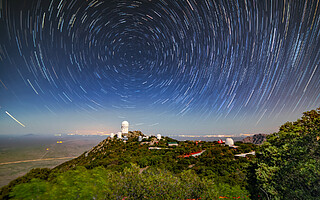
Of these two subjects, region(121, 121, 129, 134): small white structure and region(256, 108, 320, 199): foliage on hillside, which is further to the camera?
region(121, 121, 129, 134): small white structure

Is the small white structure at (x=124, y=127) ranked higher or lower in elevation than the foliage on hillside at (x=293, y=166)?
higher

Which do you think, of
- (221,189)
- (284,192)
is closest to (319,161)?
(284,192)

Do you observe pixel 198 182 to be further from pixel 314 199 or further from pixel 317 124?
pixel 317 124

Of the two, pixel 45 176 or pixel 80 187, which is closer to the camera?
pixel 80 187

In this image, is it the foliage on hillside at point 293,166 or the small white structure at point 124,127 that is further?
the small white structure at point 124,127

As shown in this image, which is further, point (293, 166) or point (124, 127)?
point (124, 127)

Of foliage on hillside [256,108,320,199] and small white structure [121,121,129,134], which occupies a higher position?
small white structure [121,121,129,134]

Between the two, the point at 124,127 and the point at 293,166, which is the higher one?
the point at 124,127

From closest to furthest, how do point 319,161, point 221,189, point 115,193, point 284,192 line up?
point 319,161 → point 284,192 → point 115,193 → point 221,189
